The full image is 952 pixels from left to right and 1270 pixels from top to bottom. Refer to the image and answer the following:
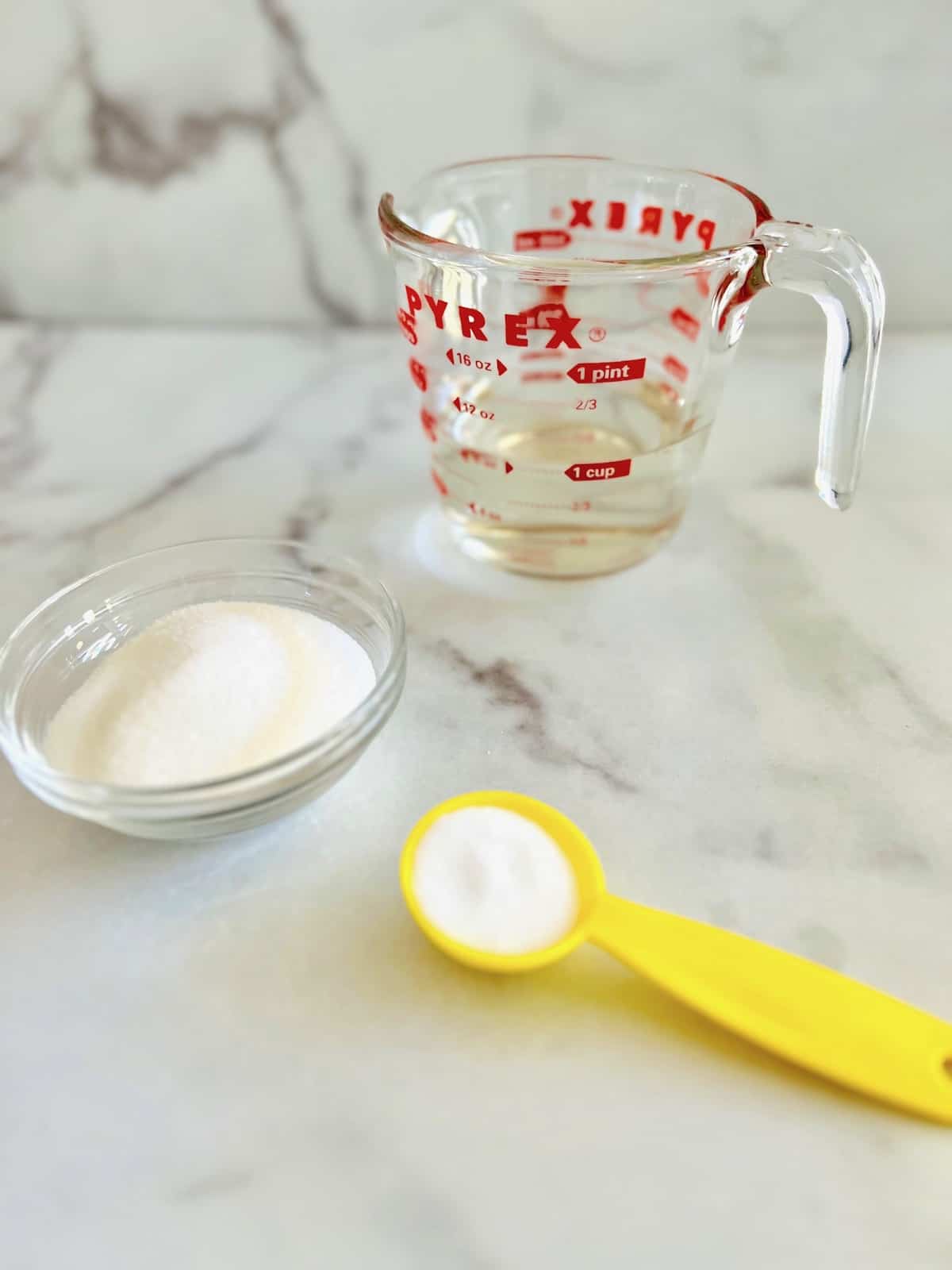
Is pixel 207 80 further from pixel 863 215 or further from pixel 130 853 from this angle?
pixel 130 853

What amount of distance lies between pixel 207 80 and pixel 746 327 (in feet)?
1.83

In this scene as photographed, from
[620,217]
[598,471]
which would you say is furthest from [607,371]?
[620,217]

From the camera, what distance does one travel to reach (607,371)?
2.08 ft

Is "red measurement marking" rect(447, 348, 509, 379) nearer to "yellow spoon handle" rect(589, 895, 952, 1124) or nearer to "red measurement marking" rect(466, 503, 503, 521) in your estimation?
"red measurement marking" rect(466, 503, 503, 521)

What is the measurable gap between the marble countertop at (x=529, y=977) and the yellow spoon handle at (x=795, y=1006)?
0.06 ft

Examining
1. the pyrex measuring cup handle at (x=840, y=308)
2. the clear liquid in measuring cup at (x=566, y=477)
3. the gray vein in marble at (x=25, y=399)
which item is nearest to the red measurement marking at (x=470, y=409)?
the clear liquid in measuring cup at (x=566, y=477)

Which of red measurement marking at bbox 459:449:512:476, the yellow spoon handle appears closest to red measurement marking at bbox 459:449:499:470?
red measurement marking at bbox 459:449:512:476

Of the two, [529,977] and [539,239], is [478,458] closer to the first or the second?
[539,239]

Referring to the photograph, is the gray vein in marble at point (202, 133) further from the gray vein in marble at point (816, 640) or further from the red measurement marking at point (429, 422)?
the gray vein in marble at point (816, 640)

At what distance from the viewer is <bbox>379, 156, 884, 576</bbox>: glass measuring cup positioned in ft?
1.95

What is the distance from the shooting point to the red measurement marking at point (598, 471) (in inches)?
26.5

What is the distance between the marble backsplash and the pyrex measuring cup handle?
36 centimetres

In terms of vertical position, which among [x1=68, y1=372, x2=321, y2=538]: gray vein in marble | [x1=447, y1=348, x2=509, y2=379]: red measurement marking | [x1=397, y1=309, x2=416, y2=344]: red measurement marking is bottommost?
[x1=68, y1=372, x2=321, y2=538]: gray vein in marble

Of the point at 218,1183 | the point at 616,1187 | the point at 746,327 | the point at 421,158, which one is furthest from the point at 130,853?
the point at 746,327
